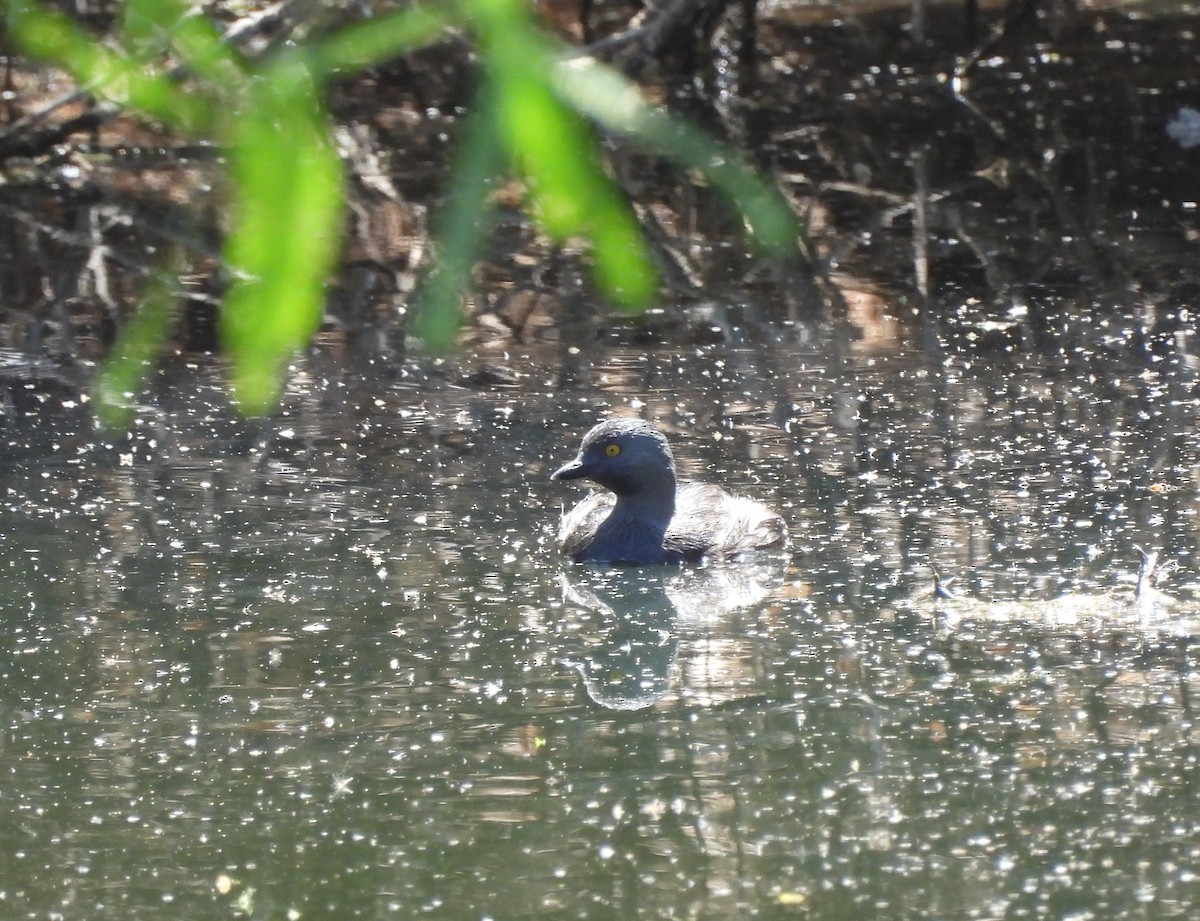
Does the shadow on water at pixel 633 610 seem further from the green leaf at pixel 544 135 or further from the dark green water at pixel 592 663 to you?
the green leaf at pixel 544 135

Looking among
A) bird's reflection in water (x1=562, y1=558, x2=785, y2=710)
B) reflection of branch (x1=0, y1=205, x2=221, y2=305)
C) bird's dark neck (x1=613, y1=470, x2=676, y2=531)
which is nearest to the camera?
bird's reflection in water (x1=562, y1=558, x2=785, y2=710)

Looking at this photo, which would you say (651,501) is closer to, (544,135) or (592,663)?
(592,663)

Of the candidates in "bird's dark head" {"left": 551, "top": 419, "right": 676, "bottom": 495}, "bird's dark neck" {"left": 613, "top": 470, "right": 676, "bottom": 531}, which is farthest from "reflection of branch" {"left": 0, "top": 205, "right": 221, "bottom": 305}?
"bird's dark neck" {"left": 613, "top": 470, "right": 676, "bottom": 531}

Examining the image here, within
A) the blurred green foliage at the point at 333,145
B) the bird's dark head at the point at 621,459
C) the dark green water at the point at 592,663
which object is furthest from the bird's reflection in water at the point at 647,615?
the blurred green foliage at the point at 333,145

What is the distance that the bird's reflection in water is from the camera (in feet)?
18.7

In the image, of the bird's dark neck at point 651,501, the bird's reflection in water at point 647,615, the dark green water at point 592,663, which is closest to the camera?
the dark green water at point 592,663

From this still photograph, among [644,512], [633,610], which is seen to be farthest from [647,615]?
[644,512]

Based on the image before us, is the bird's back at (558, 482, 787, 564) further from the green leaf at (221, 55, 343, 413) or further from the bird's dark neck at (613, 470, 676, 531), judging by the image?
the green leaf at (221, 55, 343, 413)

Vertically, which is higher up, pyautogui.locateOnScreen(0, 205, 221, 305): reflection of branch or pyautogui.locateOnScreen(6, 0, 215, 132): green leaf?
pyautogui.locateOnScreen(6, 0, 215, 132): green leaf

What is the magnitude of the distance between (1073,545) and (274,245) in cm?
550

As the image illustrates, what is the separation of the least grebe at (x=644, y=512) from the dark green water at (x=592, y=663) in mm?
124

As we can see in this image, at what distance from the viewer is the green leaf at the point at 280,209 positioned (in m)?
1.50

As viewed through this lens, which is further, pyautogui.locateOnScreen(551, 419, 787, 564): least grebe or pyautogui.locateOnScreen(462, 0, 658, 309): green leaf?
pyautogui.locateOnScreen(551, 419, 787, 564): least grebe

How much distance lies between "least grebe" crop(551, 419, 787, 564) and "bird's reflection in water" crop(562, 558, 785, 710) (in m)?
0.08
